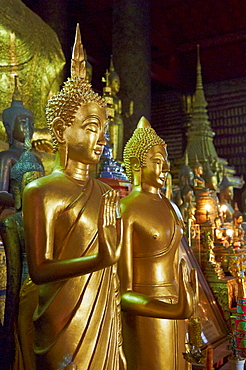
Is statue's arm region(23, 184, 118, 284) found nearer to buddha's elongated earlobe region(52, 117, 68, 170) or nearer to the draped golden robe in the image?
buddha's elongated earlobe region(52, 117, 68, 170)

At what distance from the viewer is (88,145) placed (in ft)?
3.54

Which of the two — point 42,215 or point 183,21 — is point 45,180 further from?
point 183,21

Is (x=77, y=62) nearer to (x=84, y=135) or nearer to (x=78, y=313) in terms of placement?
(x=84, y=135)

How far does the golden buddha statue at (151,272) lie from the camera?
1199 millimetres

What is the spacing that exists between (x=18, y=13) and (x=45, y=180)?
107 inches

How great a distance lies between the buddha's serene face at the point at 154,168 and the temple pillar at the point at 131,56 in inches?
150

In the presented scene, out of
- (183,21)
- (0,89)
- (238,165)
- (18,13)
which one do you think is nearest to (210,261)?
(0,89)

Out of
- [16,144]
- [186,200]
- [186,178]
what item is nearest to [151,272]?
[16,144]

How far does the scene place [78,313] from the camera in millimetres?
976

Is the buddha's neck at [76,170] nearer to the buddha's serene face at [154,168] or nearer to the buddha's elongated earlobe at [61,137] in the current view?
the buddha's elongated earlobe at [61,137]

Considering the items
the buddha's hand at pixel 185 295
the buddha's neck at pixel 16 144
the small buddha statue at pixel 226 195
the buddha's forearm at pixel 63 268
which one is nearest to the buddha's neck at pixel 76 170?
the buddha's forearm at pixel 63 268

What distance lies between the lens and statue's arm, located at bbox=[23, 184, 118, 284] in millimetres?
903

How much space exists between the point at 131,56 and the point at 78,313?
4.69m

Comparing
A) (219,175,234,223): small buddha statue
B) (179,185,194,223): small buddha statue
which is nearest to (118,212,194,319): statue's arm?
(179,185,194,223): small buddha statue
